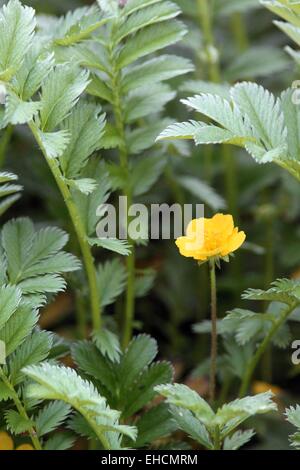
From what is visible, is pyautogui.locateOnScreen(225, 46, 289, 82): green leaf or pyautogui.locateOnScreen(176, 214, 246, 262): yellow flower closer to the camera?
pyautogui.locateOnScreen(176, 214, 246, 262): yellow flower

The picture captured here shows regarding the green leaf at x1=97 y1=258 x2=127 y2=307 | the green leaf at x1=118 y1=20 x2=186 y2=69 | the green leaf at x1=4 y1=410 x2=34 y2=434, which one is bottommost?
the green leaf at x1=4 y1=410 x2=34 y2=434

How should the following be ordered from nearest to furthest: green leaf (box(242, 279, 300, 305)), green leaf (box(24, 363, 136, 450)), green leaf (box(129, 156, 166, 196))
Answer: green leaf (box(24, 363, 136, 450))
green leaf (box(242, 279, 300, 305))
green leaf (box(129, 156, 166, 196))

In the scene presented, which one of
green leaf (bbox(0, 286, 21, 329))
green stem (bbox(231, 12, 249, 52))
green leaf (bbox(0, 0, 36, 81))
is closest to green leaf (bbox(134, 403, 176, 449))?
green leaf (bbox(0, 286, 21, 329))

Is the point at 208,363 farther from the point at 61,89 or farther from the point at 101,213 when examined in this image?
the point at 61,89

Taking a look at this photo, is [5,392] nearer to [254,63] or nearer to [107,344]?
[107,344]

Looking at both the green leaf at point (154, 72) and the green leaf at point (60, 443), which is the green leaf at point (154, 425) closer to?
the green leaf at point (60, 443)

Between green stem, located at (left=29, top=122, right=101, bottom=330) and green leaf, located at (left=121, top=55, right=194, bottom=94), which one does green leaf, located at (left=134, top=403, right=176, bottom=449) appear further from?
green leaf, located at (left=121, top=55, right=194, bottom=94)

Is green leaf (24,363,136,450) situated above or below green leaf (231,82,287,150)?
below

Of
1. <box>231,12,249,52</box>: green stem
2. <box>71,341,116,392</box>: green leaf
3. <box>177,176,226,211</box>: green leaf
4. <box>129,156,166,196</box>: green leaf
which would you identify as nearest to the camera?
<box>71,341,116,392</box>: green leaf
